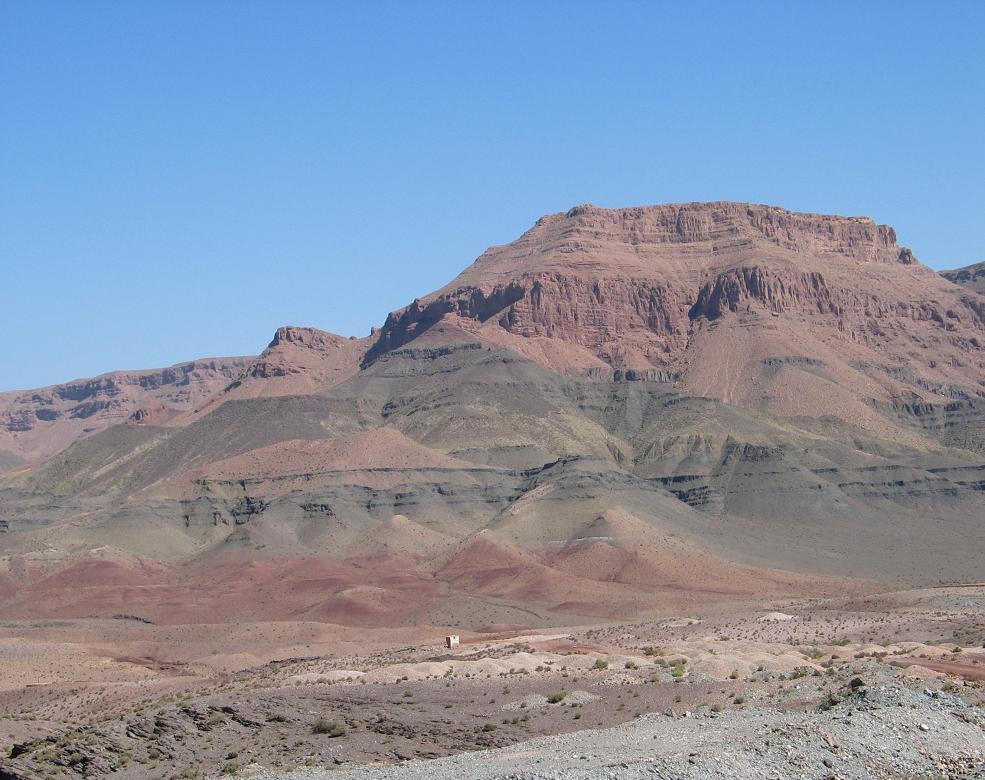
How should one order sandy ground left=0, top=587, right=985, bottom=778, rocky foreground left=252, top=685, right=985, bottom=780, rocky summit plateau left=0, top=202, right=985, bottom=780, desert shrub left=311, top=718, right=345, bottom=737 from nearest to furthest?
rocky foreground left=252, top=685, right=985, bottom=780, rocky summit plateau left=0, top=202, right=985, bottom=780, sandy ground left=0, top=587, right=985, bottom=778, desert shrub left=311, top=718, right=345, bottom=737

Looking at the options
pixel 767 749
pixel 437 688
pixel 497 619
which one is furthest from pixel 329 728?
pixel 497 619

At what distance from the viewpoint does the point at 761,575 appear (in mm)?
151000

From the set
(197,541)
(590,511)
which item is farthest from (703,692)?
(197,541)

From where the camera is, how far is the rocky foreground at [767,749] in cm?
3906

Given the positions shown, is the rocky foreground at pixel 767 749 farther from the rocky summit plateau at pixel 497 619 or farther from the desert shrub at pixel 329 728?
the desert shrub at pixel 329 728

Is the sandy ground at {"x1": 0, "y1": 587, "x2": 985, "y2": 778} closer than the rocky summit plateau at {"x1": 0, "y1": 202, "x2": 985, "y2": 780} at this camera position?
No

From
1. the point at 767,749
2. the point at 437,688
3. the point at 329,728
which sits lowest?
the point at 329,728

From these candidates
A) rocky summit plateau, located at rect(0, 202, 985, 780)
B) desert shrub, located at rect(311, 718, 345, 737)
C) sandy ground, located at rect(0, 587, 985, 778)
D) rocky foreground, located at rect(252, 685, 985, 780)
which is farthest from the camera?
desert shrub, located at rect(311, 718, 345, 737)

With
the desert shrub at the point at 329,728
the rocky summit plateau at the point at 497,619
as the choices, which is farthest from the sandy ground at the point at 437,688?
the rocky summit plateau at the point at 497,619

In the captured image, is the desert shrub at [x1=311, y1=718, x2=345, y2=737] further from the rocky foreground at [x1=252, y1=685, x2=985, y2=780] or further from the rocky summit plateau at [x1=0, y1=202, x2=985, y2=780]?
the rocky foreground at [x1=252, y1=685, x2=985, y2=780]

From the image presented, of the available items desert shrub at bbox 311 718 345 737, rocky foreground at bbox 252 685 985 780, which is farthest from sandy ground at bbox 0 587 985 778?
rocky foreground at bbox 252 685 985 780

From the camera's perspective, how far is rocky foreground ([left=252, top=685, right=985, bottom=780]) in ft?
128

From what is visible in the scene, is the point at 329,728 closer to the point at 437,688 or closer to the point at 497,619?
the point at 437,688

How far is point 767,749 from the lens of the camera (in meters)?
40.6
